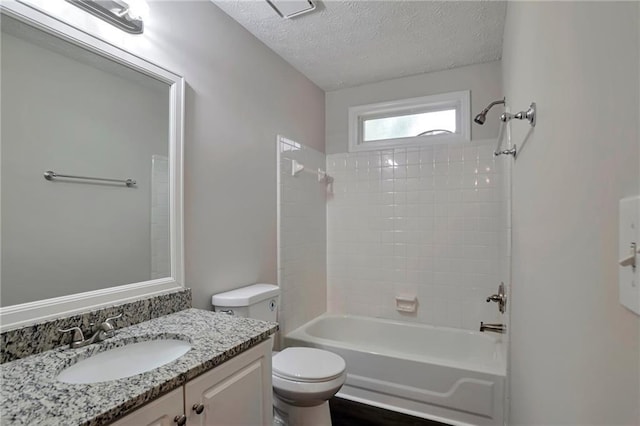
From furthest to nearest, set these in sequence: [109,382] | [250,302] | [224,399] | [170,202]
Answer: [250,302]
[170,202]
[224,399]
[109,382]

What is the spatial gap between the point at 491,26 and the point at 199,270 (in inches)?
91.5

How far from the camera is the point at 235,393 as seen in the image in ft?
3.65

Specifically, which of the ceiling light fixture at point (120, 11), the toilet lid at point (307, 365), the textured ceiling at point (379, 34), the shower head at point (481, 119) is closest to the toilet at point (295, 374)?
the toilet lid at point (307, 365)

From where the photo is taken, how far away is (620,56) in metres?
0.44

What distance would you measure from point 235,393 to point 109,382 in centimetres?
41

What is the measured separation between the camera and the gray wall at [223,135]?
1.65 meters

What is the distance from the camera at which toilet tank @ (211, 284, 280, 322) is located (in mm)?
1737

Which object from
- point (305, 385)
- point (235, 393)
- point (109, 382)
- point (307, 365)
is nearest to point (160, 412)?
point (109, 382)

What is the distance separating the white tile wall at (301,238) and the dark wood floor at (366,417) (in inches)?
25.3

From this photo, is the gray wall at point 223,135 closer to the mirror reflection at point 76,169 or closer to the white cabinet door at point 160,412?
the mirror reflection at point 76,169

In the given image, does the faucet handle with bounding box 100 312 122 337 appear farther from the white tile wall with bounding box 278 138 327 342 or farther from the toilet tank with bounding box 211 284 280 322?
the white tile wall with bounding box 278 138 327 342

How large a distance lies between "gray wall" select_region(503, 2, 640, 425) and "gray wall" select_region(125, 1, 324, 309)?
4.93ft

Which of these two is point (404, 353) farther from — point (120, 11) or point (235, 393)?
point (120, 11)

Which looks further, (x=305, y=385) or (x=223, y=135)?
(x=223, y=135)
